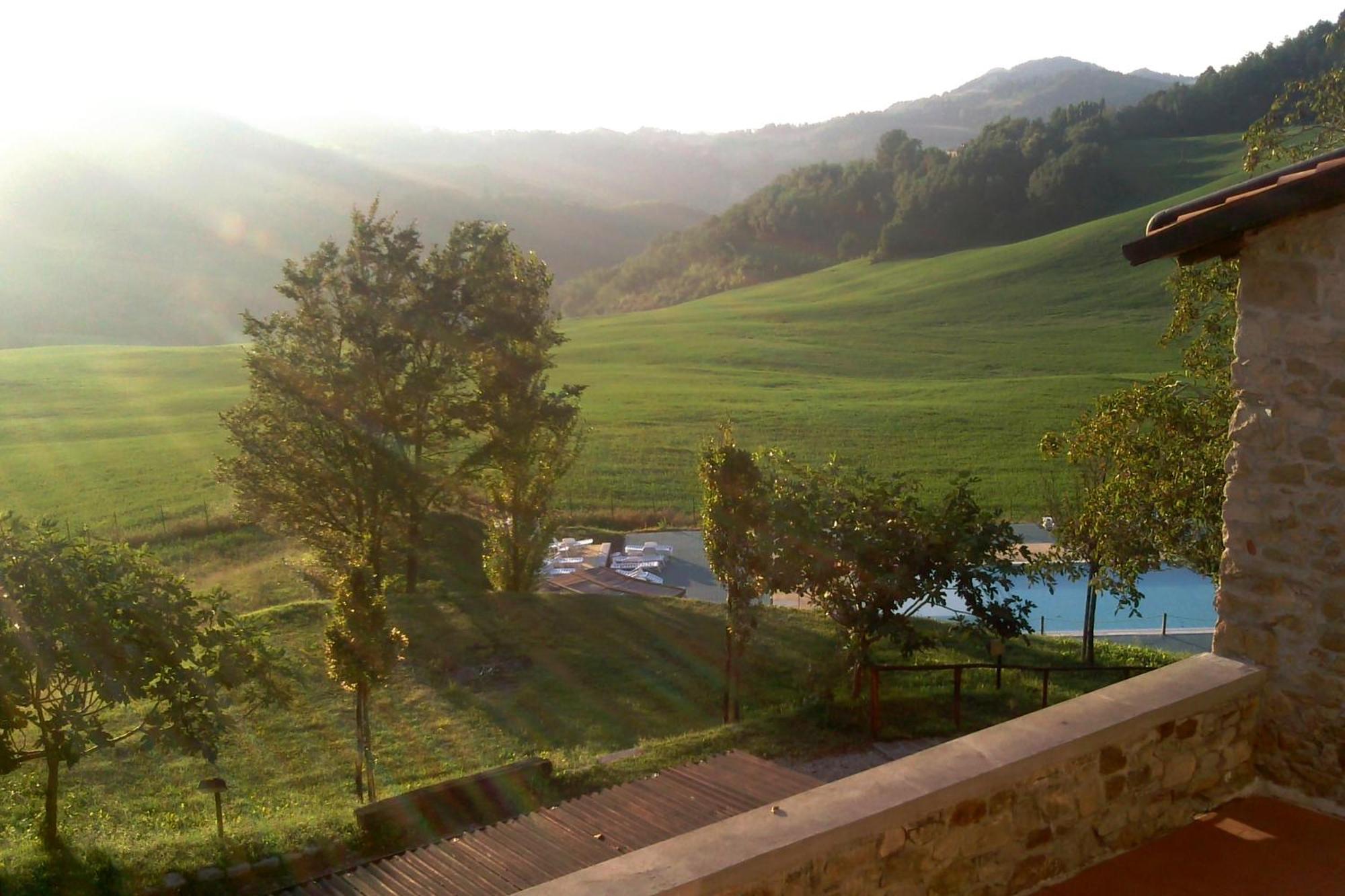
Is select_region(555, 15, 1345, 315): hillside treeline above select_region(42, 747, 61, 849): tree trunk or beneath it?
above

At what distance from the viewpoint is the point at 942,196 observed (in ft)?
297

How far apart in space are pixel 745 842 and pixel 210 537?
27.7m

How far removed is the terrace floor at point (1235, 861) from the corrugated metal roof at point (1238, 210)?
98.6 inches

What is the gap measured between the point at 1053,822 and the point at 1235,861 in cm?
91

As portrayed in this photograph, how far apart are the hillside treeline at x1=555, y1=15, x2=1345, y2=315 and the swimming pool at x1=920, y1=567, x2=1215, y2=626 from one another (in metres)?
62.1

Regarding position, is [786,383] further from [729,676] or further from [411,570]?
[729,676]

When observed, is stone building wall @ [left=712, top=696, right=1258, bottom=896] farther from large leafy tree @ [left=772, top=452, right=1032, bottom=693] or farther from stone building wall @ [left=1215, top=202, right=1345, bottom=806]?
large leafy tree @ [left=772, top=452, right=1032, bottom=693]

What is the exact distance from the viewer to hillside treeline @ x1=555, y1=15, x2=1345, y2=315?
85562 millimetres

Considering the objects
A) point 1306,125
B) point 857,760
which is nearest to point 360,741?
point 857,760

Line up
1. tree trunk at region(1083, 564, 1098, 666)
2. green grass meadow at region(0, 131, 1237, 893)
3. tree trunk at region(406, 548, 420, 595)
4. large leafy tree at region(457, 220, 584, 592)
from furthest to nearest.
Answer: tree trunk at region(406, 548, 420, 595) → large leafy tree at region(457, 220, 584, 592) → tree trunk at region(1083, 564, 1098, 666) → green grass meadow at region(0, 131, 1237, 893)

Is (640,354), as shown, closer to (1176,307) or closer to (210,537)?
(210,537)

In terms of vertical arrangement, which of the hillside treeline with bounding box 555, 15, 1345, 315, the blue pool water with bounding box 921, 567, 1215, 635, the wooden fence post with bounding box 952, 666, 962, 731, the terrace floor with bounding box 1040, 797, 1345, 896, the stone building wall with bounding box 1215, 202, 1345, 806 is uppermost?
the hillside treeline with bounding box 555, 15, 1345, 315

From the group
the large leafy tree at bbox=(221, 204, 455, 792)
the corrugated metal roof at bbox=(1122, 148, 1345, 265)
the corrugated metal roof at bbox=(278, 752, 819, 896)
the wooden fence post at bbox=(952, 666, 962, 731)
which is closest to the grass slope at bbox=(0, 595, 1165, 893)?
the wooden fence post at bbox=(952, 666, 962, 731)

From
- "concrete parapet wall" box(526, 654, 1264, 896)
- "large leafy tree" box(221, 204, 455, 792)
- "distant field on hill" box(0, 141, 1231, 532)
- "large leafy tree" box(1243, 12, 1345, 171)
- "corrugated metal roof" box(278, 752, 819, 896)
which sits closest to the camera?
"concrete parapet wall" box(526, 654, 1264, 896)
